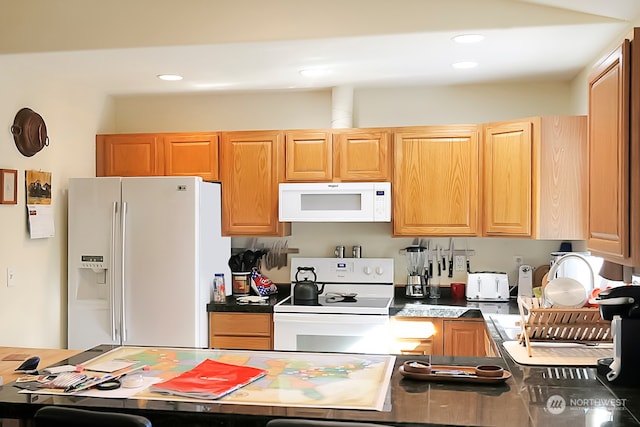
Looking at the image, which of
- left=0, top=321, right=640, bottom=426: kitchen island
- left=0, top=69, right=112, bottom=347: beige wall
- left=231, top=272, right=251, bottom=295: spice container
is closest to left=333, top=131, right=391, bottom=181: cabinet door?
left=231, top=272, right=251, bottom=295: spice container

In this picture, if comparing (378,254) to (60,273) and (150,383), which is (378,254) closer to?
(60,273)

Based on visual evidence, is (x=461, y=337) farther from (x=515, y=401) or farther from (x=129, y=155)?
(x=129, y=155)

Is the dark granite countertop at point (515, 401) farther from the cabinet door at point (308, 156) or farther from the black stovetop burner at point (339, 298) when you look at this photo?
the cabinet door at point (308, 156)

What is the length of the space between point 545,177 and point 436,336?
3.80 feet

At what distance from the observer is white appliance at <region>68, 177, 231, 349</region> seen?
167 inches

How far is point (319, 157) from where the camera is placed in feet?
14.9

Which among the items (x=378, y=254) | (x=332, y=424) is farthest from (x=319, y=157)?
(x=332, y=424)

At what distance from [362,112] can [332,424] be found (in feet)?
10.9

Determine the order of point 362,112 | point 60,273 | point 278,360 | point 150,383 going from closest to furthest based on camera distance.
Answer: point 150,383 → point 278,360 → point 60,273 → point 362,112

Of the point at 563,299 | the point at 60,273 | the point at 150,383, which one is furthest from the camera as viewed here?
the point at 60,273

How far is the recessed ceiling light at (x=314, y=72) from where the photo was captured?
160 inches

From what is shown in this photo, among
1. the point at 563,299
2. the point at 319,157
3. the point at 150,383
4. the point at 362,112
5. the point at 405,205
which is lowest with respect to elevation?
the point at 150,383

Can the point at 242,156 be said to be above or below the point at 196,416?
above

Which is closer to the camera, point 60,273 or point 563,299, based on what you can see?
point 563,299
